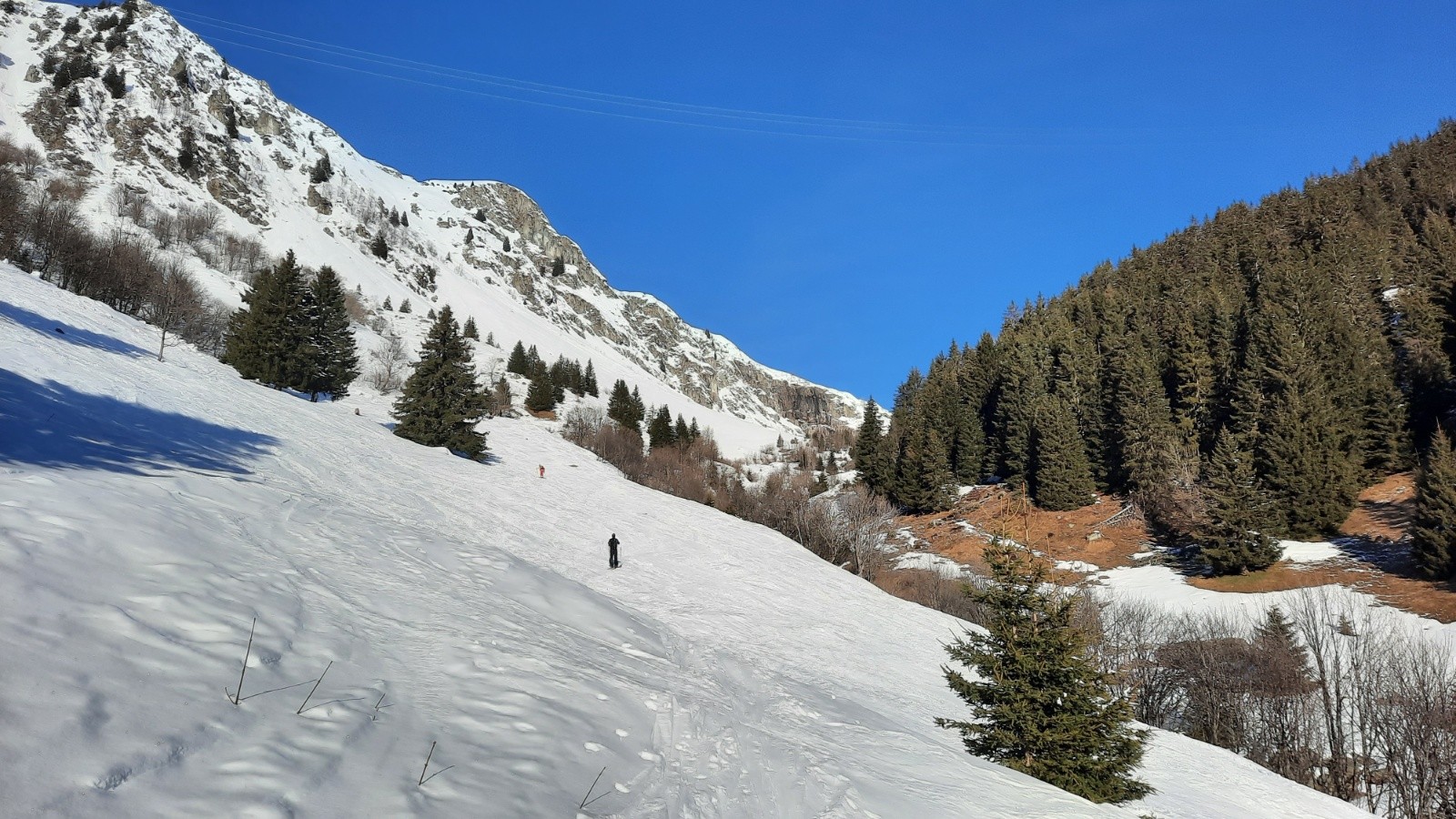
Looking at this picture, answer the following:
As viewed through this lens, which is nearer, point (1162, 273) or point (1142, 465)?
point (1142, 465)

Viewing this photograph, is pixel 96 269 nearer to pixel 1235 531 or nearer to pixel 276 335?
pixel 276 335

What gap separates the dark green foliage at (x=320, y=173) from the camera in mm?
122250

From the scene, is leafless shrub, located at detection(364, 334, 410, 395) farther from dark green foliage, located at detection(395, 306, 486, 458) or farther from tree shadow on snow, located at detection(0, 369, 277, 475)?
tree shadow on snow, located at detection(0, 369, 277, 475)

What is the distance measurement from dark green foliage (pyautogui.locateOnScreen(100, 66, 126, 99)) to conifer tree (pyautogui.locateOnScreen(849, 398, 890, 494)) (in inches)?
4508

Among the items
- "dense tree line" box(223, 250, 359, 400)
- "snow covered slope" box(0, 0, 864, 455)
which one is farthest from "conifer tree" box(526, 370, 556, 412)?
"dense tree line" box(223, 250, 359, 400)

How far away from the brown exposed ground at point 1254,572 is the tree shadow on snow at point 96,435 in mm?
15248

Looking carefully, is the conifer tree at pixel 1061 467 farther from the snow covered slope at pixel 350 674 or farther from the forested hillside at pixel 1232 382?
the snow covered slope at pixel 350 674

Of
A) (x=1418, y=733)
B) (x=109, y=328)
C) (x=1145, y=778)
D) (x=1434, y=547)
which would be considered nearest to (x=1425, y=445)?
(x=1434, y=547)

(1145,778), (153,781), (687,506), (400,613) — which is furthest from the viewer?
(687,506)

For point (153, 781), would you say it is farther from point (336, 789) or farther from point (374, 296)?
point (374, 296)

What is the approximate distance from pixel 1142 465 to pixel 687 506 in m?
41.7

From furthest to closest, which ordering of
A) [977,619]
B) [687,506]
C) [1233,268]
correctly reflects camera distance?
[1233,268] < [687,506] < [977,619]

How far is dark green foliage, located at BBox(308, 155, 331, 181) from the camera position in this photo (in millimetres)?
122250

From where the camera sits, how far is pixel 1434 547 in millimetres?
32406
